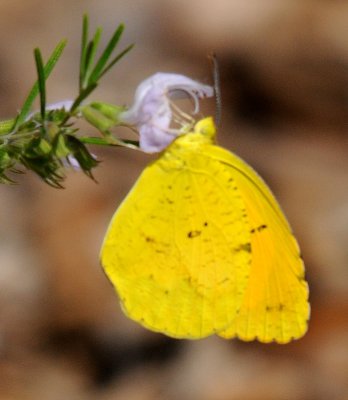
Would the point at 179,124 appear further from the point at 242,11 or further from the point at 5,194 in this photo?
the point at 242,11

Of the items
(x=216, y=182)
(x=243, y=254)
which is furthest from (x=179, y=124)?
(x=243, y=254)

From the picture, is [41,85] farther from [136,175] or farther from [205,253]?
[136,175]

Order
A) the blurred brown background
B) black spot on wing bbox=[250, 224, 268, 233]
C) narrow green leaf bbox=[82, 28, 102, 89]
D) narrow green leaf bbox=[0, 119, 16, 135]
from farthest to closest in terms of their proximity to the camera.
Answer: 1. the blurred brown background
2. black spot on wing bbox=[250, 224, 268, 233]
3. narrow green leaf bbox=[0, 119, 16, 135]
4. narrow green leaf bbox=[82, 28, 102, 89]

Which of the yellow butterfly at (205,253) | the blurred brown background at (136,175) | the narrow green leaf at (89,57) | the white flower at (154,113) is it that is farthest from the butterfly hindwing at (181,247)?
the blurred brown background at (136,175)

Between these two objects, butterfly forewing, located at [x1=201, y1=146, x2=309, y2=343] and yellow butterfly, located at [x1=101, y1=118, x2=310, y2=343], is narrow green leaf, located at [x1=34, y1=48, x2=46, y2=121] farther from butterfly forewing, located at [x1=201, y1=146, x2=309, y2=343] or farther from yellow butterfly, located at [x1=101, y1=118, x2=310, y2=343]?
butterfly forewing, located at [x1=201, y1=146, x2=309, y2=343]

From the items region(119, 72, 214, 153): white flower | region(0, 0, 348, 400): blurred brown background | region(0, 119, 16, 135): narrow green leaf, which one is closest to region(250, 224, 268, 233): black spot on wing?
region(119, 72, 214, 153): white flower

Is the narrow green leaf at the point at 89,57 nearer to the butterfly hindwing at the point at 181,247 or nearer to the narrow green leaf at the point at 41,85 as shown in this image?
the narrow green leaf at the point at 41,85

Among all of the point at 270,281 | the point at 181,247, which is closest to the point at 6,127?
the point at 181,247

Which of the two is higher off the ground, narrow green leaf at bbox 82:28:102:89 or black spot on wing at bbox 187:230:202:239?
narrow green leaf at bbox 82:28:102:89
